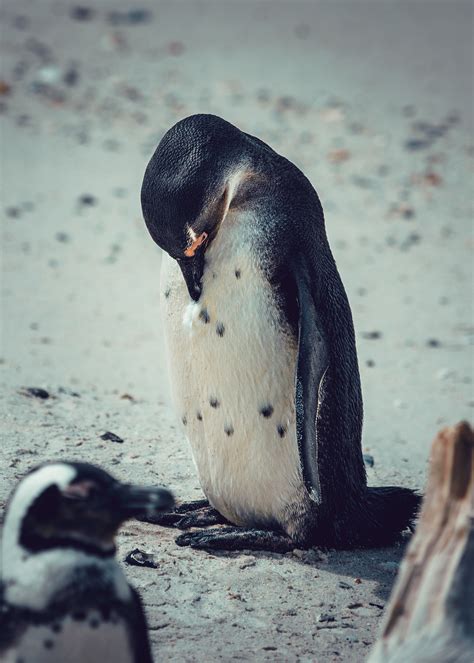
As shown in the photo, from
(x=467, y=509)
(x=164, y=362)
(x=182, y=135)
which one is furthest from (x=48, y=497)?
(x=164, y=362)

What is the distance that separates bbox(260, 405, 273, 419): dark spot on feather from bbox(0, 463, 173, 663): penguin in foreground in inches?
48.4

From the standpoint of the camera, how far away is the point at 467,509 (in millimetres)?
2262

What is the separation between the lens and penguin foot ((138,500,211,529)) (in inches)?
141

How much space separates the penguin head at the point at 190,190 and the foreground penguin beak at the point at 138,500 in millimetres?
1266

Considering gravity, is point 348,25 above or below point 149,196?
above

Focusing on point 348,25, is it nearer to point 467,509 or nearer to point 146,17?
point 146,17

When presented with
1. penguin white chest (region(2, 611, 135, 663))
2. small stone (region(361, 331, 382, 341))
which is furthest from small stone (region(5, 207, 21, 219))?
penguin white chest (region(2, 611, 135, 663))

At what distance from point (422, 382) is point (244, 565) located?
104 inches

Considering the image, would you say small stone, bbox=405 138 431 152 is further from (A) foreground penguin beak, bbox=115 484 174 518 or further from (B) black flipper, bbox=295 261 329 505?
(A) foreground penguin beak, bbox=115 484 174 518

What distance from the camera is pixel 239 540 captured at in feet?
11.2

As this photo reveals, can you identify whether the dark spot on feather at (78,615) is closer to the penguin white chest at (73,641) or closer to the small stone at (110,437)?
the penguin white chest at (73,641)

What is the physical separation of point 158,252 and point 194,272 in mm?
4274

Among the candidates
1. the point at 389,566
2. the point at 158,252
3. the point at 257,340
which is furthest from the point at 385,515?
the point at 158,252

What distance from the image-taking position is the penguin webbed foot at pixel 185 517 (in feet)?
11.7
